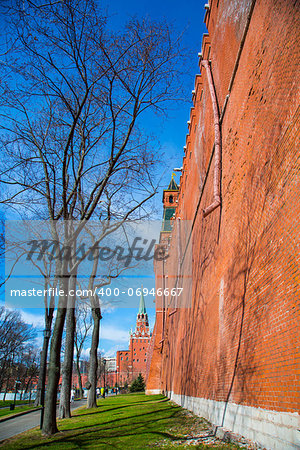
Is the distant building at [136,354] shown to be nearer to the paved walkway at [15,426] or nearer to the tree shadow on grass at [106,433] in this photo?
the paved walkway at [15,426]

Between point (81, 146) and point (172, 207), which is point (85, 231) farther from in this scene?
point (172, 207)

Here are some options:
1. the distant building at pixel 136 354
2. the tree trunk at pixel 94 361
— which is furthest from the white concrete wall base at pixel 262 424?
the distant building at pixel 136 354

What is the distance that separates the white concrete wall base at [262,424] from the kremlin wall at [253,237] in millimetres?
13

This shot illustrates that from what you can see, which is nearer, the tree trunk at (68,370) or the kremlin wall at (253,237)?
the kremlin wall at (253,237)

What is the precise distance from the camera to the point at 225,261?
26.7 ft

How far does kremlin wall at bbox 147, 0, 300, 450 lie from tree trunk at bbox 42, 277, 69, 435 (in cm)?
383

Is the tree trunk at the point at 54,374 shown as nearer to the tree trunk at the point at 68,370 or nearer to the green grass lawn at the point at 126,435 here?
the green grass lawn at the point at 126,435

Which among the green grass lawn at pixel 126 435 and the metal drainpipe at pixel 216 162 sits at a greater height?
the metal drainpipe at pixel 216 162

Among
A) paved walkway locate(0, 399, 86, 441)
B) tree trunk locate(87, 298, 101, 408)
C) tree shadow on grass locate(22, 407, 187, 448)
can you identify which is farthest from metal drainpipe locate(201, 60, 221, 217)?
tree trunk locate(87, 298, 101, 408)

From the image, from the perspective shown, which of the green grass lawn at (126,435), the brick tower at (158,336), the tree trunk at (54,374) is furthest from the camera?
the brick tower at (158,336)

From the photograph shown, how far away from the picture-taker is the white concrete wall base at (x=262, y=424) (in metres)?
4.03

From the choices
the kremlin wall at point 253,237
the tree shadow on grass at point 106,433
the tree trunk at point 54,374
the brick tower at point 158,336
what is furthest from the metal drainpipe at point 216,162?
the brick tower at point 158,336

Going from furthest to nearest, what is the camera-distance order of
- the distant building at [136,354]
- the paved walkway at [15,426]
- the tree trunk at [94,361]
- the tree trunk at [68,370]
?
the distant building at [136,354], the tree trunk at [94,361], the tree trunk at [68,370], the paved walkway at [15,426]

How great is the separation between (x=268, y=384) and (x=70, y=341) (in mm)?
10452
